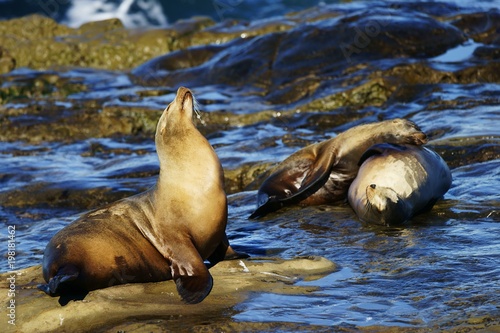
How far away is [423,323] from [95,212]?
2.27 metres

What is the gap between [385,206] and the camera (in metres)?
6.86

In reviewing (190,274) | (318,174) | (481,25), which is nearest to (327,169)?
(318,174)

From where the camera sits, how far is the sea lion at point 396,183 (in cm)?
691

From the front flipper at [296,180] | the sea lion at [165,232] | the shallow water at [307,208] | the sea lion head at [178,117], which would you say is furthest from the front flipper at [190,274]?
the front flipper at [296,180]

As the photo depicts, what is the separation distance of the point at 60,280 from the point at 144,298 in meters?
0.50

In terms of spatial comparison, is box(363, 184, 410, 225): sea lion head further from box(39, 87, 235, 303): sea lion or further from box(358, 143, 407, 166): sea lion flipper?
box(39, 87, 235, 303): sea lion

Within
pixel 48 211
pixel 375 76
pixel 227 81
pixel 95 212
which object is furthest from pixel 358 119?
pixel 95 212

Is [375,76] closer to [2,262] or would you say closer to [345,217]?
[345,217]

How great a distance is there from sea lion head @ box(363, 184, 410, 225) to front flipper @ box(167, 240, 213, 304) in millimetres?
1964

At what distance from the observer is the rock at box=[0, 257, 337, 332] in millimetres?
4781

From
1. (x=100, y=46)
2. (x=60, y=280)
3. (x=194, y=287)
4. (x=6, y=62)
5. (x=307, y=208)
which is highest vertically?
(x=60, y=280)

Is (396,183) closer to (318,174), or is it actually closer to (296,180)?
(318,174)

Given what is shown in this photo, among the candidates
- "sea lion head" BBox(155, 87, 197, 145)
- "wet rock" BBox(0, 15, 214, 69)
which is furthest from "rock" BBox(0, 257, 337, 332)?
"wet rock" BBox(0, 15, 214, 69)

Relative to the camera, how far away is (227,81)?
17.4m
